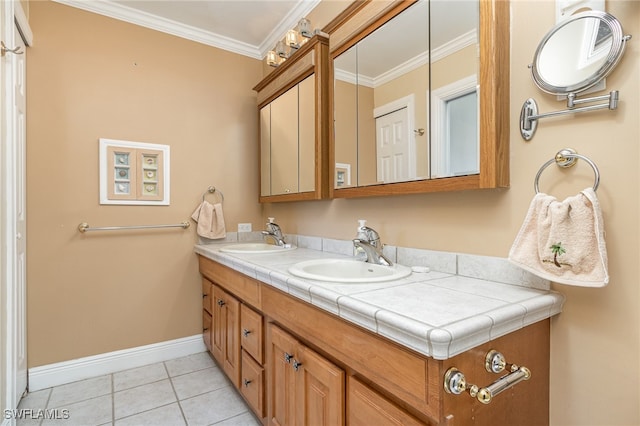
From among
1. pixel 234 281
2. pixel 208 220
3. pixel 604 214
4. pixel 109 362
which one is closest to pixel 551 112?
pixel 604 214

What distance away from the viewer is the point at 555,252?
2.84ft

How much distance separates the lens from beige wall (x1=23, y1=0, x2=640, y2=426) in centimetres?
86

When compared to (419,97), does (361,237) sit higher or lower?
lower

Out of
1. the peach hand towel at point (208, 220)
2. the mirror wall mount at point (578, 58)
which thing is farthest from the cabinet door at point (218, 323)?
the mirror wall mount at point (578, 58)

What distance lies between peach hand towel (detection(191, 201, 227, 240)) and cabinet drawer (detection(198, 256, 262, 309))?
188 millimetres

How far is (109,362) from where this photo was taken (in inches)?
84.6

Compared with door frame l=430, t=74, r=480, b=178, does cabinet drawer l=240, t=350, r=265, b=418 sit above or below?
below

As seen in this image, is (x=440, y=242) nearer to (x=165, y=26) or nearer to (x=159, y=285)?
(x=159, y=285)

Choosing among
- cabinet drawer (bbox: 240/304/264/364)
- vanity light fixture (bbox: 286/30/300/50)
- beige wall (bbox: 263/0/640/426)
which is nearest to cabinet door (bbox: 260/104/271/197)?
vanity light fixture (bbox: 286/30/300/50)

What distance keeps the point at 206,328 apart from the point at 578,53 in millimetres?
2448

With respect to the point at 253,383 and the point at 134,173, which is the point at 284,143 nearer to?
the point at 134,173

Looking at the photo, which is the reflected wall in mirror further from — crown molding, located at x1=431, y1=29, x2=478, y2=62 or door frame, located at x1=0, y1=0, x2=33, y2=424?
door frame, located at x1=0, y1=0, x2=33, y2=424

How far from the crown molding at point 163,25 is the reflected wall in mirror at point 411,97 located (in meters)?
1.26

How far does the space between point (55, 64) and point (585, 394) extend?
296 cm
